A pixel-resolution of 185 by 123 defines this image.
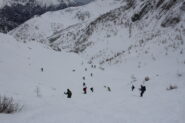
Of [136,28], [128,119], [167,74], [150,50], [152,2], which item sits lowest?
[128,119]

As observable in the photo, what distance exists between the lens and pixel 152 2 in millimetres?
43594

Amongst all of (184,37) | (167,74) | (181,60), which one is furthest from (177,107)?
(184,37)

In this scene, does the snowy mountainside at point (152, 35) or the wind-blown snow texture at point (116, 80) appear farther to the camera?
the snowy mountainside at point (152, 35)

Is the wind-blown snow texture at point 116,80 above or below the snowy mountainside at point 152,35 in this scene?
below

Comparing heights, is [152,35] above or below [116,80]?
above

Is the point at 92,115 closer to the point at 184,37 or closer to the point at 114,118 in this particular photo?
the point at 114,118

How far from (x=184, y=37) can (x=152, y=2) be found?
26.0 metres

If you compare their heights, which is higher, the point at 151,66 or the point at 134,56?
the point at 134,56

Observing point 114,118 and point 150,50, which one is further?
point 150,50

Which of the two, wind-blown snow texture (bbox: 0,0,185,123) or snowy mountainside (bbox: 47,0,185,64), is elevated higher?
snowy mountainside (bbox: 47,0,185,64)

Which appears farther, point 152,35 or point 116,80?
point 152,35

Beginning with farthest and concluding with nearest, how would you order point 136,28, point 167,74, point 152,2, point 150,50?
1. point 152,2
2. point 136,28
3. point 150,50
4. point 167,74

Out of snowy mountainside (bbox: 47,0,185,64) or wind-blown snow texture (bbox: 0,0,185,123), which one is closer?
wind-blown snow texture (bbox: 0,0,185,123)

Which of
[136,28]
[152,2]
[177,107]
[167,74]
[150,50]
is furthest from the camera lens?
[152,2]
